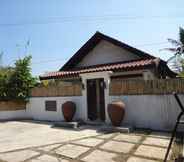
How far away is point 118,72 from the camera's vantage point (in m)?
11.6

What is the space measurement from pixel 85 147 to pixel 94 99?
5.21 metres

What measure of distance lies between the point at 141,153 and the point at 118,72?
6.28m

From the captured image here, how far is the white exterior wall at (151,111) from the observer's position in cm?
895

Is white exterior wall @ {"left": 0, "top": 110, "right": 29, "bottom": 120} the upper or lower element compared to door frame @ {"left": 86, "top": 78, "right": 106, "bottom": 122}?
lower

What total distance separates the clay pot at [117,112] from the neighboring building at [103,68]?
1.13m

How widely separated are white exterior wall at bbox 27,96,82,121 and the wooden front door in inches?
20.2

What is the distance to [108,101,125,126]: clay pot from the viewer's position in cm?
945

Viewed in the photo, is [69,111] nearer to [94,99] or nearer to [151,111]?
[94,99]

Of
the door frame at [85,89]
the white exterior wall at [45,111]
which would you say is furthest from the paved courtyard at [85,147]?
the white exterior wall at [45,111]

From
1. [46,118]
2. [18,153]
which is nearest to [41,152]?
[18,153]

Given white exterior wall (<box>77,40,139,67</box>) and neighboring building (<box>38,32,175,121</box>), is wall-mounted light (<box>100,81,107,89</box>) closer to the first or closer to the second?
neighboring building (<box>38,32,175,121</box>)

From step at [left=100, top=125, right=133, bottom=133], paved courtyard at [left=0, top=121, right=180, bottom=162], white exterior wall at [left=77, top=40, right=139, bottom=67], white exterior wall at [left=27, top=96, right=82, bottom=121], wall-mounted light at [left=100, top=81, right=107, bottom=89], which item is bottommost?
paved courtyard at [left=0, top=121, right=180, bottom=162]

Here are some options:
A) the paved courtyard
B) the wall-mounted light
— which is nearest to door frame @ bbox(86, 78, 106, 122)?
the wall-mounted light

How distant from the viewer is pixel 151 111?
9.41m
